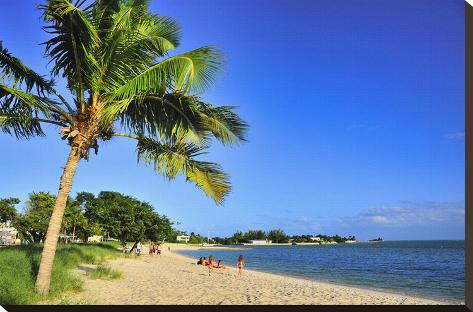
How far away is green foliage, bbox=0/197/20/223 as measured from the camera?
117 ft

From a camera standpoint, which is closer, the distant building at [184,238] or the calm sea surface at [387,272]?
the calm sea surface at [387,272]

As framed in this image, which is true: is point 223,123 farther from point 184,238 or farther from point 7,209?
point 184,238

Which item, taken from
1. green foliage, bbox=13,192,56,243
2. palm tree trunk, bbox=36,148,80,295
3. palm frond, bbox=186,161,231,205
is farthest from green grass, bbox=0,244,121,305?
green foliage, bbox=13,192,56,243

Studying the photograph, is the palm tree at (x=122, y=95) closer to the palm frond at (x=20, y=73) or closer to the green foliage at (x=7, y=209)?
the palm frond at (x=20, y=73)

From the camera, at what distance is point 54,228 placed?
7.77 metres

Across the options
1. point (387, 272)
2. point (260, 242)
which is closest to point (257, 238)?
point (260, 242)

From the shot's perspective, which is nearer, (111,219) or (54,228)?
(54,228)

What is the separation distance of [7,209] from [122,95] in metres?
32.5

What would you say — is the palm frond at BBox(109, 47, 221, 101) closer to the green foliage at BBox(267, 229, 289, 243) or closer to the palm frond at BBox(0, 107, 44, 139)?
the palm frond at BBox(0, 107, 44, 139)

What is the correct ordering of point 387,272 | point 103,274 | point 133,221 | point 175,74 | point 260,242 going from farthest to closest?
point 260,242 < point 133,221 < point 387,272 < point 103,274 < point 175,74

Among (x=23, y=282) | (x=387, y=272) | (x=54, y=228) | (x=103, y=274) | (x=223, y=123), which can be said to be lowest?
A: (x=387, y=272)

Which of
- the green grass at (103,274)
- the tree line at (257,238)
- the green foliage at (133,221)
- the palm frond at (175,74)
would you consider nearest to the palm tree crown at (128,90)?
the palm frond at (175,74)

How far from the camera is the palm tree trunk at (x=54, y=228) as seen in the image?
7805 mm

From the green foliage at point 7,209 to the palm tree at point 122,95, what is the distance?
3050cm
